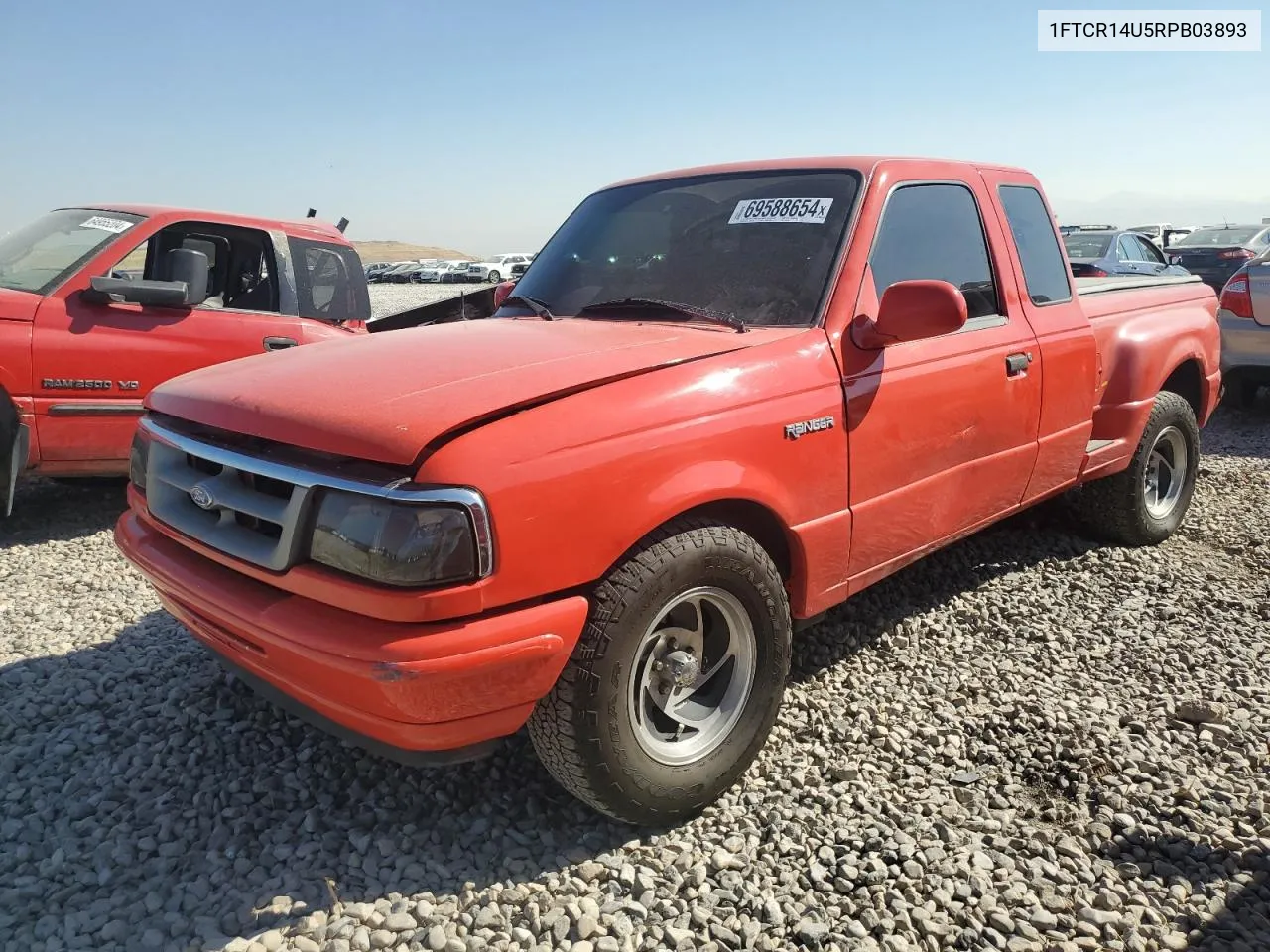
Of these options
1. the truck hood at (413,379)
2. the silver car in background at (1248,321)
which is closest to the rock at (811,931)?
the truck hood at (413,379)

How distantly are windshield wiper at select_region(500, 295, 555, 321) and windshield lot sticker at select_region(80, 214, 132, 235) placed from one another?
Answer: 3.16 metres

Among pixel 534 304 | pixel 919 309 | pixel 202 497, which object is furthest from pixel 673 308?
pixel 202 497

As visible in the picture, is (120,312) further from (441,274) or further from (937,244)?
(441,274)

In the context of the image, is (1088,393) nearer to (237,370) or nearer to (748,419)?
(748,419)

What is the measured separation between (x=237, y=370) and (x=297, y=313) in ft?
11.4

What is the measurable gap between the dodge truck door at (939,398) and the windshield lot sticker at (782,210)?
22cm

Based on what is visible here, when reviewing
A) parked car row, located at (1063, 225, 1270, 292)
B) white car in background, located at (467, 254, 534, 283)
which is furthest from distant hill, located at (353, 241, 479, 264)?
parked car row, located at (1063, 225, 1270, 292)

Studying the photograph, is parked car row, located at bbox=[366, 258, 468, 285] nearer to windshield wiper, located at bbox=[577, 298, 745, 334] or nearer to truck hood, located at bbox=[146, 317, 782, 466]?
windshield wiper, located at bbox=[577, 298, 745, 334]

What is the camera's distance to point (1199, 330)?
5043mm

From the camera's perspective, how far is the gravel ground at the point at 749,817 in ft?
Result: 7.23

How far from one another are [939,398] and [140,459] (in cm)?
271

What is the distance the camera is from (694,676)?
2.57 metres

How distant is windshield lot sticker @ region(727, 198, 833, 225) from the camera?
3158 mm

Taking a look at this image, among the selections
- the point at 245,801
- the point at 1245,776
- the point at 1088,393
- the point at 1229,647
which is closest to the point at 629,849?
the point at 245,801
